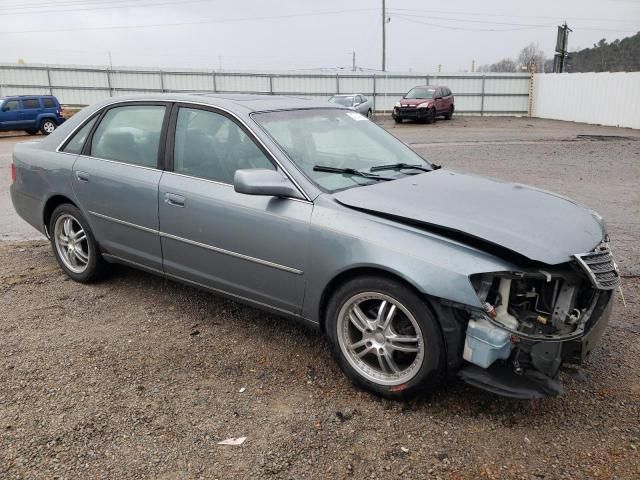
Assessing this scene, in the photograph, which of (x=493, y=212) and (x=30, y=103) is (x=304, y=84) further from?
(x=493, y=212)

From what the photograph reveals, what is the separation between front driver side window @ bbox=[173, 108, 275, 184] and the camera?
361 cm

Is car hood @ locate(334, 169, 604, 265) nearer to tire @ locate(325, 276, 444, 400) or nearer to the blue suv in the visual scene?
tire @ locate(325, 276, 444, 400)

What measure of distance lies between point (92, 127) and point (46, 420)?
8.50 feet

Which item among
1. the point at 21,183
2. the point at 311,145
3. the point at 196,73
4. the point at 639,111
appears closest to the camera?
the point at 311,145

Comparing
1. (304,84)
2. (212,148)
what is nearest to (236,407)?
(212,148)

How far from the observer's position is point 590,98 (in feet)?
89.8

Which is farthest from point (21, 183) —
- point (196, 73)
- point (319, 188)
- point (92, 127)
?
point (196, 73)

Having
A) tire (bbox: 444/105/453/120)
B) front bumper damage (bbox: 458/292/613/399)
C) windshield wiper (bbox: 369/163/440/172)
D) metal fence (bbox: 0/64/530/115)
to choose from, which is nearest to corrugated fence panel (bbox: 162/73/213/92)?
metal fence (bbox: 0/64/530/115)

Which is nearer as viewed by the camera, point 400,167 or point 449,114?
point 400,167

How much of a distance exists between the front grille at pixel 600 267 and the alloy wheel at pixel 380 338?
91 centimetres

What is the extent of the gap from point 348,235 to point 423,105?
2449 centimetres

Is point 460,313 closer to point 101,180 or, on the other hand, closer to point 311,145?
point 311,145

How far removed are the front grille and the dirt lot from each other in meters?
0.69

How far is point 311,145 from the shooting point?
12.4 feet
